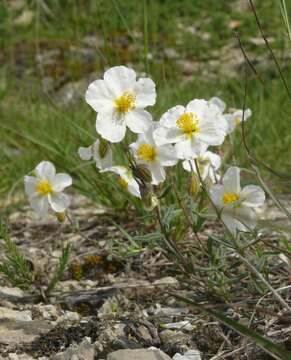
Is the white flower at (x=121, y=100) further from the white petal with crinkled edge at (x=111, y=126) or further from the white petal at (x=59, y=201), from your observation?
the white petal at (x=59, y=201)

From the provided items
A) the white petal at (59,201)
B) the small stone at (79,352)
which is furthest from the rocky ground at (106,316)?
the white petal at (59,201)

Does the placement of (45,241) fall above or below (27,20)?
above

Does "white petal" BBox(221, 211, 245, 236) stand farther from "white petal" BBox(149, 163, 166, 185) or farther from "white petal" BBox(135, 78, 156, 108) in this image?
"white petal" BBox(135, 78, 156, 108)

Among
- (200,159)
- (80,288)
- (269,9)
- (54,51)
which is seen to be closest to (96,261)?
(80,288)

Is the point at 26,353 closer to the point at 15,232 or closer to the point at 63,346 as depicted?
the point at 63,346

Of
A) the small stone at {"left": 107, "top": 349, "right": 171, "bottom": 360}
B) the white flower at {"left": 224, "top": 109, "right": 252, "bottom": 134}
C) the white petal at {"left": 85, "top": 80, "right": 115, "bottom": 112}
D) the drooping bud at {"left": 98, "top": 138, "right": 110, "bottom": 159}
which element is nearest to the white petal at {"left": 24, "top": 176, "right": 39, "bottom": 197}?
the drooping bud at {"left": 98, "top": 138, "right": 110, "bottom": 159}

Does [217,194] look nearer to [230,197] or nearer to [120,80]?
[230,197]
